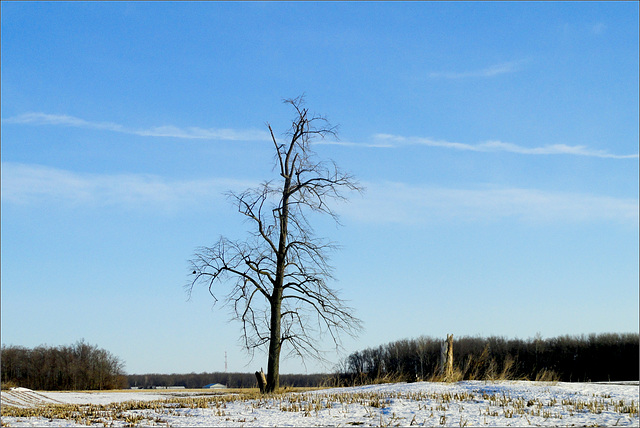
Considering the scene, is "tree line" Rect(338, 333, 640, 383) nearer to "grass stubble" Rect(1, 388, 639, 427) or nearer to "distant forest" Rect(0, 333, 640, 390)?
"distant forest" Rect(0, 333, 640, 390)

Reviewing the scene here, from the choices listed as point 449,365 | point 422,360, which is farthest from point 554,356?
point 449,365

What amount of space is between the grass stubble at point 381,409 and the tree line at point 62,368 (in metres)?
58.0

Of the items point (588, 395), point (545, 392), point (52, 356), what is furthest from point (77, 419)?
point (52, 356)

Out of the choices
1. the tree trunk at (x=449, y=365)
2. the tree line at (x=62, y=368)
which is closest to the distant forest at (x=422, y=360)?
the tree line at (x=62, y=368)

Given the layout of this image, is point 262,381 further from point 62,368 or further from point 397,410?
point 62,368

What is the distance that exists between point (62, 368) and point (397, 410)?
6695 cm

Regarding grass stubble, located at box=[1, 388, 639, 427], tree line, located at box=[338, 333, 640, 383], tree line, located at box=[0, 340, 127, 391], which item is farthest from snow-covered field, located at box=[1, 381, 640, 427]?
tree line, located at box=[0, 340, 127, 391]

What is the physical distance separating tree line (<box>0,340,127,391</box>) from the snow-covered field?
5820 centimetres

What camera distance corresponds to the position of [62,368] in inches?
2741

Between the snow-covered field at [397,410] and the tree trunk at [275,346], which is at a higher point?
the tree trunk at [275,346]

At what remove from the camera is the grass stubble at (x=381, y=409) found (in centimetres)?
1197

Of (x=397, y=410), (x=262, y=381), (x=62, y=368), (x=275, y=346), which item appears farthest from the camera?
(x=62, y=368)

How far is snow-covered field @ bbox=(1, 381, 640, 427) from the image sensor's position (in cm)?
1184

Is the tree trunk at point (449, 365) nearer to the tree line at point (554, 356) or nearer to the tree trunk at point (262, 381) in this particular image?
the tree trunk at point (262, 381)
